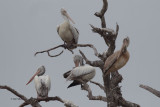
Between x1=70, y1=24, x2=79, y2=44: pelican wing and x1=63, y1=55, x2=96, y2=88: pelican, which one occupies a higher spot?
x1=70, y1=24, x2=79, y2=44: pelican wing

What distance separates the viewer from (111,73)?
10094mm

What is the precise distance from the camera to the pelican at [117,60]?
31.3 feet

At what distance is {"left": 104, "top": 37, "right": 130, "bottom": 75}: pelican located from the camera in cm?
954

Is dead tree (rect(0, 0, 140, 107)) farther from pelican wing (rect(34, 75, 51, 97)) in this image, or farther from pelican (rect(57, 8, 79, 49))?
pelican (rect(57, 8, 79, 49))

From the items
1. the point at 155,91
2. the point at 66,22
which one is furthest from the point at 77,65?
the point at 155,91

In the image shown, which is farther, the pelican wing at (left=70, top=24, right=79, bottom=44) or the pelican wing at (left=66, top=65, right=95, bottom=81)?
the pelican wing at (left=70, top=24, right=79, bottom=44)

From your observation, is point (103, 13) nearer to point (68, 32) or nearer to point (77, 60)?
point (77, 60)

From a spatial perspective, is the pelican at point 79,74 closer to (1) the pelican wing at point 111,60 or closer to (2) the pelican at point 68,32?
(1) the pelican wing at point 111,60

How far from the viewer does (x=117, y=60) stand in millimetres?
9594

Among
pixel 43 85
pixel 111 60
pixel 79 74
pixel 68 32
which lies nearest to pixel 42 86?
pixel 43 85

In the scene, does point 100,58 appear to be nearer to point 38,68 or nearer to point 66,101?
point 66,101

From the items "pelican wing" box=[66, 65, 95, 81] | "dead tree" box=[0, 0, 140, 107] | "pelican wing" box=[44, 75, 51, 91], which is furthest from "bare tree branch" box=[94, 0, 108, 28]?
"pelican wing" box=[44, 75, 51, 91]

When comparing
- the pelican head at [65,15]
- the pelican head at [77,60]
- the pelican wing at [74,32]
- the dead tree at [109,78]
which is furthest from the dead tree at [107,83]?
the pelican head at [65,15]

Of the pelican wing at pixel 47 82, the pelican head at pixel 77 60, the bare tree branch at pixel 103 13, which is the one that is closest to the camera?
the bare tree branch at pixel 103 13
